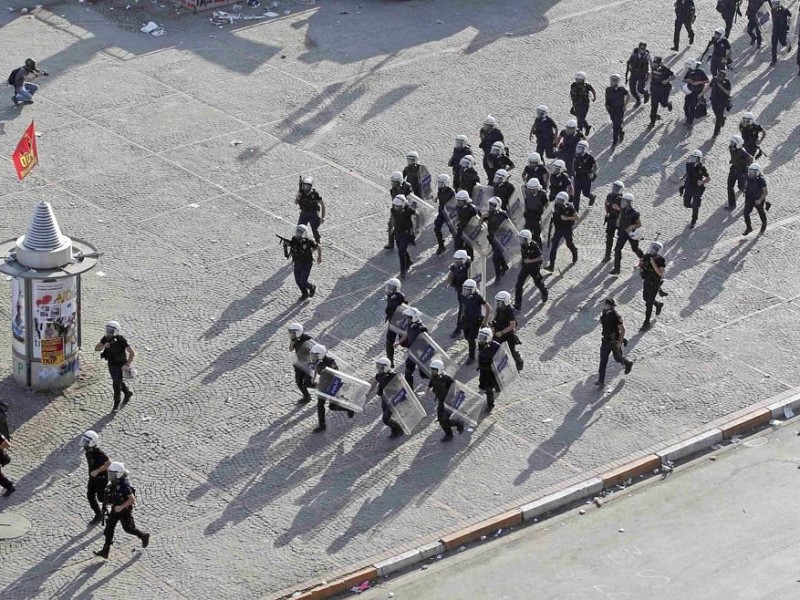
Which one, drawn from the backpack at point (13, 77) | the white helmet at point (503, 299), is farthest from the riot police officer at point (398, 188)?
the backpack at point (13, 77)

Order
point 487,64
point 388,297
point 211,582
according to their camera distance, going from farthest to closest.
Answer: point 487,64, point 388,297, point 211,582

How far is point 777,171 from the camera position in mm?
31641

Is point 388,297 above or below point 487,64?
above

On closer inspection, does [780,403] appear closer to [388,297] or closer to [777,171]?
[388,297]

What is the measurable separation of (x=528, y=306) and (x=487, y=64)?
11.3 meters

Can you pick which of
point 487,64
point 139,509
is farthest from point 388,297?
point 487,64

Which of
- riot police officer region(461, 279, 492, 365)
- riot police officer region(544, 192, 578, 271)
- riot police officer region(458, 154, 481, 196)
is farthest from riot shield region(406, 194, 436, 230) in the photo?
riot police officer region(461, 279, 492, 365)

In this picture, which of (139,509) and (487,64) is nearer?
(139,509)

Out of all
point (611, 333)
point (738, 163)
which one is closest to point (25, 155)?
point (611, 333)

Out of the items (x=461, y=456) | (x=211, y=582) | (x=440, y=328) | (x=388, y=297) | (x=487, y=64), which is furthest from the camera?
(x=487, y=64)

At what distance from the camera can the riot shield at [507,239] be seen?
88.0ft

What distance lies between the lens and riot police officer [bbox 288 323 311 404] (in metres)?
23.0

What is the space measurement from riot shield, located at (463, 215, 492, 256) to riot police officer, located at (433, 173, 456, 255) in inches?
33.4

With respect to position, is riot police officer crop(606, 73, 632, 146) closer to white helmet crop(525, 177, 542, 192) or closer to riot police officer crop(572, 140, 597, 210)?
riot police officer crop(572, 140, 597, 210)
